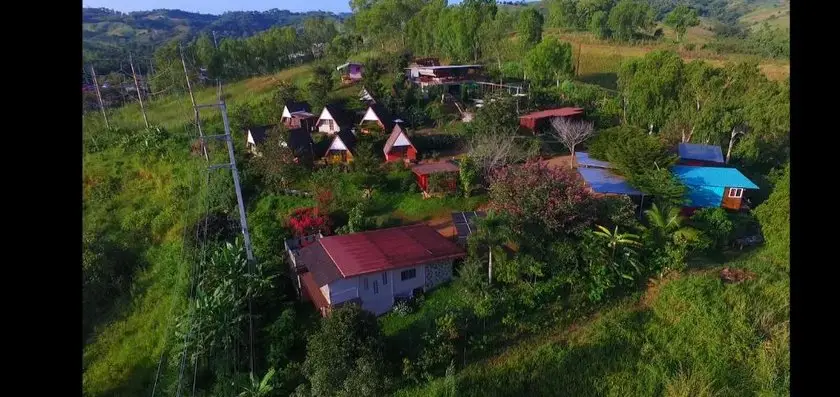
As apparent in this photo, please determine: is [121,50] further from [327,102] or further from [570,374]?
[570,374]

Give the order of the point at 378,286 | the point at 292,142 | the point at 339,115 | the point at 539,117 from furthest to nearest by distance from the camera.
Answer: the point at 339,115 → the point at 539,117 → the point at 292,142 → the point at 378,286

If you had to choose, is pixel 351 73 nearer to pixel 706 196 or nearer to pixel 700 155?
pixel 700 155

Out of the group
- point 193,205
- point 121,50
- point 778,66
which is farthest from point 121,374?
point 121,50

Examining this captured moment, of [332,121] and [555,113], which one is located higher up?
[332,121]

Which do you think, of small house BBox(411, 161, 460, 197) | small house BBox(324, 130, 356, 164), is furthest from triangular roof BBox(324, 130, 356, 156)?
small house BBox(411, 161, 460, 197)

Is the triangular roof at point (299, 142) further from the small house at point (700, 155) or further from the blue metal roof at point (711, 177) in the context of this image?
the small house at point (700, 155)

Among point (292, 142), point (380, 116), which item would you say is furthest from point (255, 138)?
point (380, 116)

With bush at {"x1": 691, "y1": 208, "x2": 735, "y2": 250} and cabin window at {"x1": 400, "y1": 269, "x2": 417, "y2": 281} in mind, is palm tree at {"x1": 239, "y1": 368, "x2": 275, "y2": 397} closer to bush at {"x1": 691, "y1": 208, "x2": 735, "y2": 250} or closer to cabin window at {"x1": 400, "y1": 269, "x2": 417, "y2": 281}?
cabin window at {"x1": 400, "y1": 269, "x2": 417, "y2": 281}
